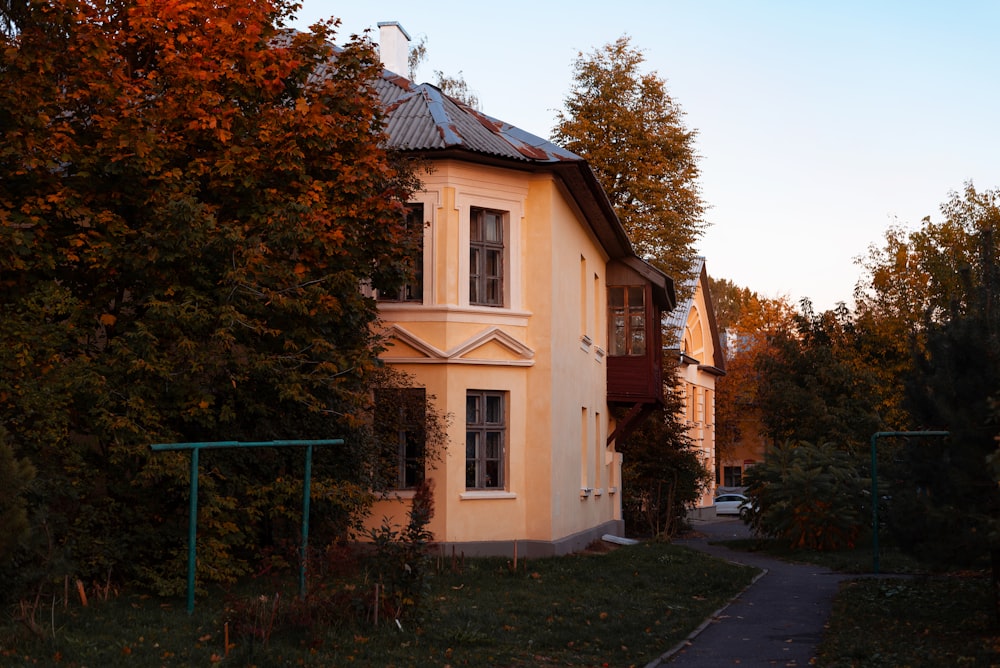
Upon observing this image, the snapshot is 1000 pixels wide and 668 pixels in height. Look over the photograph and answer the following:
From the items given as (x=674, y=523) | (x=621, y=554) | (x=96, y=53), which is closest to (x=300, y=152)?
(x=96, y=53)

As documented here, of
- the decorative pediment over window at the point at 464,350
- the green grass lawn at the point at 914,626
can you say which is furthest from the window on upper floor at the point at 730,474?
the green grass lawn at the point at 914,626

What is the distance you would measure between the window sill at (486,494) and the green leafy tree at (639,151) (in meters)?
17.5

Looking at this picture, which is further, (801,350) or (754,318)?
(754,318)

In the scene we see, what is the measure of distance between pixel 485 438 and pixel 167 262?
7905 millimetres

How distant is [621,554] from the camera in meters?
22.8

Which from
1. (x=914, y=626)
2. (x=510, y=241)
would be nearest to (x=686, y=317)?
(x=510, y=241)

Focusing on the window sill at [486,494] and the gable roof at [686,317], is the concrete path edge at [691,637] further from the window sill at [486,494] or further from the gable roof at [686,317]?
the gable roof at [686,317]

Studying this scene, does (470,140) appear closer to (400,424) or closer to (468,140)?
(468,140)

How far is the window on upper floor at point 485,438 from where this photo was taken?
20.7m

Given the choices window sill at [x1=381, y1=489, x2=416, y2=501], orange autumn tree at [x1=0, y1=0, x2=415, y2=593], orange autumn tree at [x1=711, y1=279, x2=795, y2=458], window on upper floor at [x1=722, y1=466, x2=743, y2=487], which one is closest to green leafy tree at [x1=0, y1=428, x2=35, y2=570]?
orange autumn tree at [x1=0, y1=0, x2=415, y2=593]

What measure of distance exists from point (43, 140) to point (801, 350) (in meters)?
34.1

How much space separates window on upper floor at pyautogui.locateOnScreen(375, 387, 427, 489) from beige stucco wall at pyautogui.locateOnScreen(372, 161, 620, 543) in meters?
0.40

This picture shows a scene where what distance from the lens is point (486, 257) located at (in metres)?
21.3

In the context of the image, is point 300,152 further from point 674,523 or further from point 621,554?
point 674,523
